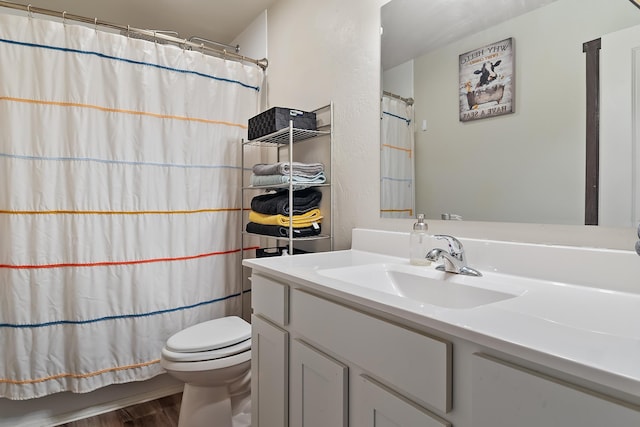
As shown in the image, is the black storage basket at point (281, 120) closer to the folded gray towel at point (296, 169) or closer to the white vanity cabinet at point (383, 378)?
the folded gray towel at point (296, 169)

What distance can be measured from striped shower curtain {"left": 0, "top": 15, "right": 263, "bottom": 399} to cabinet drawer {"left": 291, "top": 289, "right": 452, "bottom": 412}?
4.01 ft

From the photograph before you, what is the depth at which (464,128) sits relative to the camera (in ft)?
3.93

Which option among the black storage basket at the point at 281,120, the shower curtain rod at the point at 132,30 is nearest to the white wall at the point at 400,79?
the black storage basket at the point at 281,120

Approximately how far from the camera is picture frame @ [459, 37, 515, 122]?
106 centimetres

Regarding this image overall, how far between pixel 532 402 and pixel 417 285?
1.91ft

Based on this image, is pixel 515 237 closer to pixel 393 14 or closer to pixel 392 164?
pixel 392 164

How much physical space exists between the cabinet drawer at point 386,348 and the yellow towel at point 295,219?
68 cm

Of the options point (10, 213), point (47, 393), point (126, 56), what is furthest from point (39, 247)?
point (126, 56)

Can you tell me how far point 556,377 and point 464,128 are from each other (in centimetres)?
88

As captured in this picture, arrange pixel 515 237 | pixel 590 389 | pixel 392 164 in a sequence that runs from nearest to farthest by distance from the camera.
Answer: pixel 590 389
pixel 515 237
pixel 392 164

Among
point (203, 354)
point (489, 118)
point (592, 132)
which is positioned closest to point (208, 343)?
point (203, 354)

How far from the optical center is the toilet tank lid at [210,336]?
60.3 inches

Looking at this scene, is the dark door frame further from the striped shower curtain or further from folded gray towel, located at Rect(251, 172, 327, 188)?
the striped shower curtain

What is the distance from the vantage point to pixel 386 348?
0.74m
